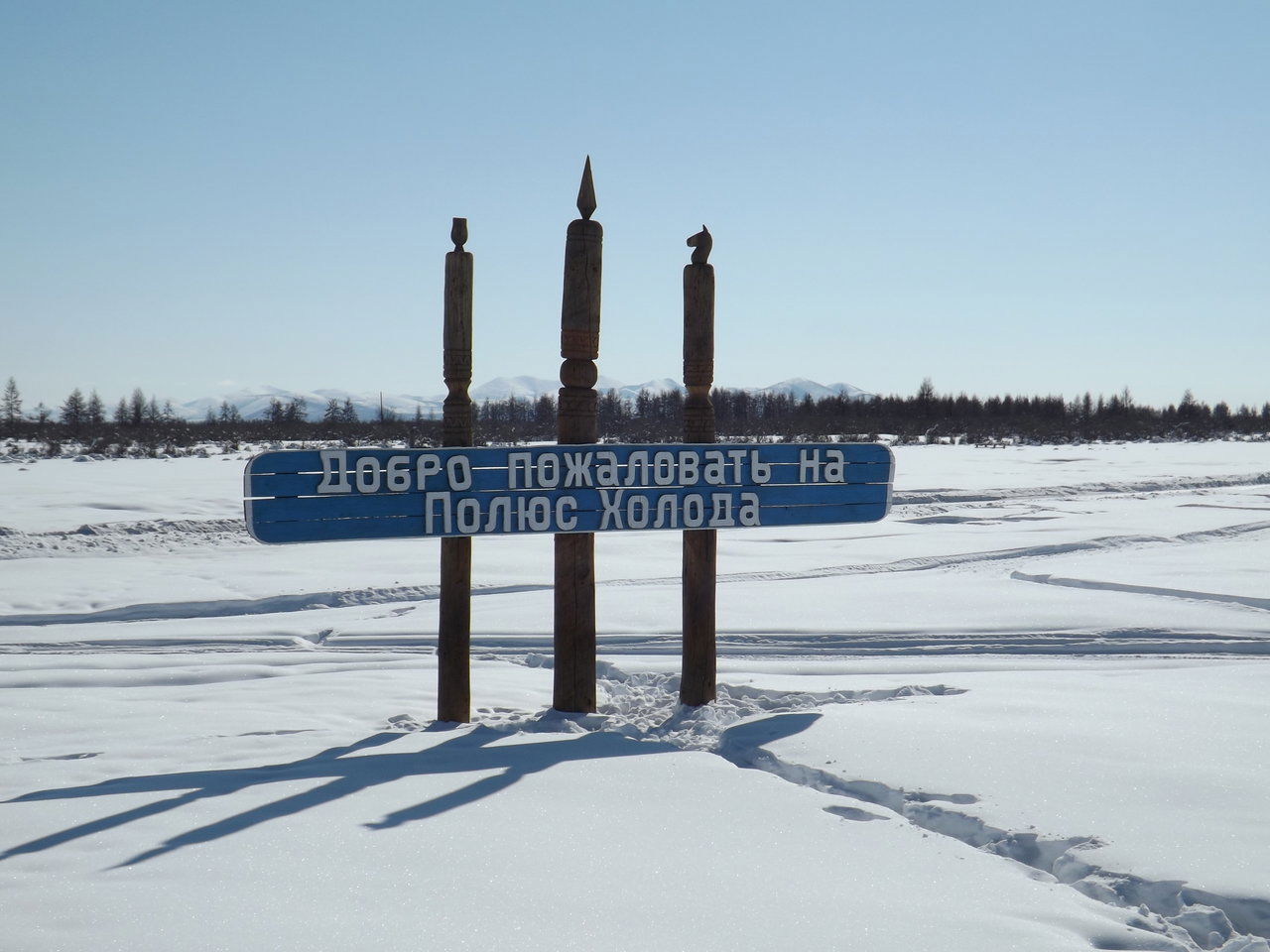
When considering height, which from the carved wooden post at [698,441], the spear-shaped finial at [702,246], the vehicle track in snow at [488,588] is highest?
the spear-shaped finial at [702,246]

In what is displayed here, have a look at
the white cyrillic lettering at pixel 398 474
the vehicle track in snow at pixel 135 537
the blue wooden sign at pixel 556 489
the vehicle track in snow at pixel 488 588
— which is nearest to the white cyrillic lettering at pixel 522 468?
the blue wooden sign at pixel 556 489

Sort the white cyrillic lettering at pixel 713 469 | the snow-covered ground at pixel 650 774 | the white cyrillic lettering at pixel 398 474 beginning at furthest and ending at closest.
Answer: the white cyrillic lettering at pixel 713 469 < the white cyrillic lettering at pixel 398 474 < the snow-covered ground at pixel 650 774

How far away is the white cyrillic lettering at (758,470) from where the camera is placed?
5.12 metres

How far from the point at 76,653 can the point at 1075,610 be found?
7.98 meters

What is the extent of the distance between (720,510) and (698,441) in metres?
0.43

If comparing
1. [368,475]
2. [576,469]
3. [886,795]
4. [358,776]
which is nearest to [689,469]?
[576,469]

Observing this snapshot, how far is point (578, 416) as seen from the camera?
4855 millimetres

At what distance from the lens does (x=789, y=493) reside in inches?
206

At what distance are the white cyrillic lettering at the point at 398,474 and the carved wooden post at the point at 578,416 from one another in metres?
0.82

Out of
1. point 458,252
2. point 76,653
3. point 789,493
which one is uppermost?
point 458,252

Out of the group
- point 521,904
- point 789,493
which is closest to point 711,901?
point 521,904

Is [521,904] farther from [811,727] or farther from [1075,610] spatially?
[1075,610]

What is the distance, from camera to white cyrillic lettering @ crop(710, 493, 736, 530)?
16.4 feet

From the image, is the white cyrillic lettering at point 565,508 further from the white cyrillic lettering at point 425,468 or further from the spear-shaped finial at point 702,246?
the spear-shaped finial at point 702,246
